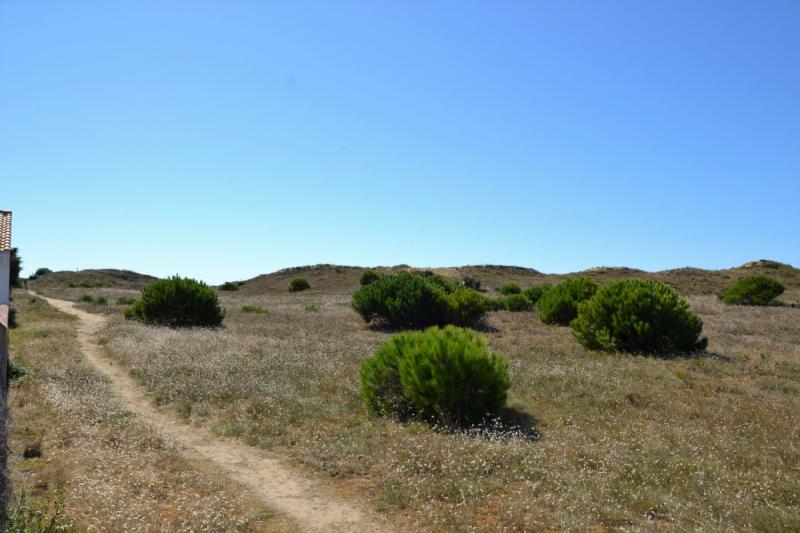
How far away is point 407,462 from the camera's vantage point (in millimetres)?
6383

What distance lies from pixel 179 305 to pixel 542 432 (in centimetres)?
1679

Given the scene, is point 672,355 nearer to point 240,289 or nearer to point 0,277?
point 0,277

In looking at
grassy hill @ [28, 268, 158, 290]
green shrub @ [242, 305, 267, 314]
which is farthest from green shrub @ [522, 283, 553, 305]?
grassy hill @ [28, 268, 158, 290]

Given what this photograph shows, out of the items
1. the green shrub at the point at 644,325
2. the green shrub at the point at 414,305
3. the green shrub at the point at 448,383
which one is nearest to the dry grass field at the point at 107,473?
the green shrub at the point at 448,383

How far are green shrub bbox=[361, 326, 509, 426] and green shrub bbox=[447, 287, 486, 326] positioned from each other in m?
12.0

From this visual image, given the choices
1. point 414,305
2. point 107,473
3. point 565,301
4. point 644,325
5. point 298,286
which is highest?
point 298,286

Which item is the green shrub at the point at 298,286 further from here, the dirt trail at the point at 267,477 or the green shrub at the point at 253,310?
the dirt trail at the point at 267,477

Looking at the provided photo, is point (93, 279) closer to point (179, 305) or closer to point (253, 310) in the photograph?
point (253, 310)

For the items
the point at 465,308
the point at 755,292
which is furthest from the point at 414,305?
the point at 755,292

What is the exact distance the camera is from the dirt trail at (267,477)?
5.14m

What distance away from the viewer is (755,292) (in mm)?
31438

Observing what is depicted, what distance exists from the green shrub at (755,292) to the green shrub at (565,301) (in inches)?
603

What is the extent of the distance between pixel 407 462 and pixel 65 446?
459 cm

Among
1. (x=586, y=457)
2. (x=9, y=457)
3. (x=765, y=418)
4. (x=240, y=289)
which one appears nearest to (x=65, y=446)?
(x=9, y=457)
